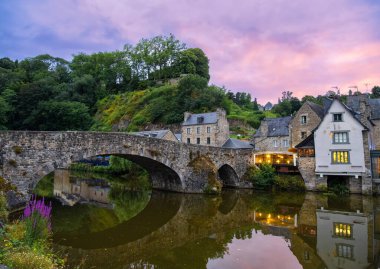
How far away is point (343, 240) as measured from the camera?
1194cm

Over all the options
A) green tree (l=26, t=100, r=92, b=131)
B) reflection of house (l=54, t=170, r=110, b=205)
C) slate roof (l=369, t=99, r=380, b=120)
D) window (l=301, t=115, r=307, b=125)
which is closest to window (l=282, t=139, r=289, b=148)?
window (l=301, t=115, r=307, b=125)

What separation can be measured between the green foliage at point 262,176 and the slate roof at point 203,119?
10.7m

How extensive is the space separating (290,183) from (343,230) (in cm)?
1207

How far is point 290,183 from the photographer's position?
82.8ft

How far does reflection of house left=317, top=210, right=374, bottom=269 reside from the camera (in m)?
9.77

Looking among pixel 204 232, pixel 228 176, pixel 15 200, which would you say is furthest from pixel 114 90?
pixel 204 232

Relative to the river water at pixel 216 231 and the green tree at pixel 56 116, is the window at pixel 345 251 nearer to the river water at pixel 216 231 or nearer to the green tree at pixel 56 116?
the river water at pixel 216 231

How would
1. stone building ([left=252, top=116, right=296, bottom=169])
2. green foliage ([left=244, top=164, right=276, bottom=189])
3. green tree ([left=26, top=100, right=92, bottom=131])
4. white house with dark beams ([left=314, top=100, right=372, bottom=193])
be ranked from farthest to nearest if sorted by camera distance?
green tree ([left=26, top=100, right=92, bottom=131]) → stone building ([left=252, top=116, right=296, bottom=169]) → green foliage ([left=244, top=164, right=276, bottom=189]) → white house with dark beams ([left=314, top=100, right=372, bottom=193])

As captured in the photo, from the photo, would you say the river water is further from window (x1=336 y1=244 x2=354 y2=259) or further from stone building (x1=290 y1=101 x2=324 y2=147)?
stone building (x1=290 y1=101 x2=324 y2=147)

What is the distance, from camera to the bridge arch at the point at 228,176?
2692 cm

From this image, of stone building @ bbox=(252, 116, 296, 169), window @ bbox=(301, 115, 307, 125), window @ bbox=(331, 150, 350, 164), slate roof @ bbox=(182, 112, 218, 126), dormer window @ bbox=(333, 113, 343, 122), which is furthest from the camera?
slate roof @ bbox=(182, 112, 218, 126)

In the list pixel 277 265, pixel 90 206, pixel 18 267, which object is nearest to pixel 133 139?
pixel 90 206

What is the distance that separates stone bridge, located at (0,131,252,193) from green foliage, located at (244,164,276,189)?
2.21 ft

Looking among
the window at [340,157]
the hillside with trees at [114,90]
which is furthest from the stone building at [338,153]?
the hillside with trees at [114,90]
